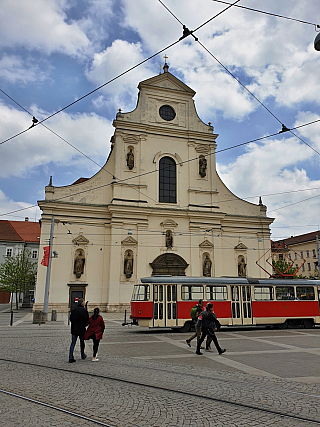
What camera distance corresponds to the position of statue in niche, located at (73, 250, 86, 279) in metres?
28.0

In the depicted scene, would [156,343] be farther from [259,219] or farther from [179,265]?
[259,219]

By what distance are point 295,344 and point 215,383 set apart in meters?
6.91

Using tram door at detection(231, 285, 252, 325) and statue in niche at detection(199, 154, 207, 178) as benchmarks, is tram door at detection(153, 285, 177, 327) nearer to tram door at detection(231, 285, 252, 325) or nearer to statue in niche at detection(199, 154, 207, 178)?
tram door at detection(231, 285, 252, 325)

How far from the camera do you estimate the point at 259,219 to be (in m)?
33.9

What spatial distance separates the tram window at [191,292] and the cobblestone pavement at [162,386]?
20.3 ft

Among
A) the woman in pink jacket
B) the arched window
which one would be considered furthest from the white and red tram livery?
the arched window

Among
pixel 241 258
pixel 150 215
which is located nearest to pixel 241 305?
pixel 150 215

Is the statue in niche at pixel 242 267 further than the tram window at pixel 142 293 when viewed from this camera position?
Yes

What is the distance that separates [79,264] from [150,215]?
7271 mm

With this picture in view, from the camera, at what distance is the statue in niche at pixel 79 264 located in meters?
28.0

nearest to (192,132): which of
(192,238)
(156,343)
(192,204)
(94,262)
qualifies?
(192,204)

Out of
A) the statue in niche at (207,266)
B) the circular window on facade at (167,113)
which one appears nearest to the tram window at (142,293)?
the statue in niche at (207,266)

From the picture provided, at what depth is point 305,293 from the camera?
18.9 metres

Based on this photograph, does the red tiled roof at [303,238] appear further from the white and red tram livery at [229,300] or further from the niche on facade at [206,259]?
the white and red tram livery at [229,300]
